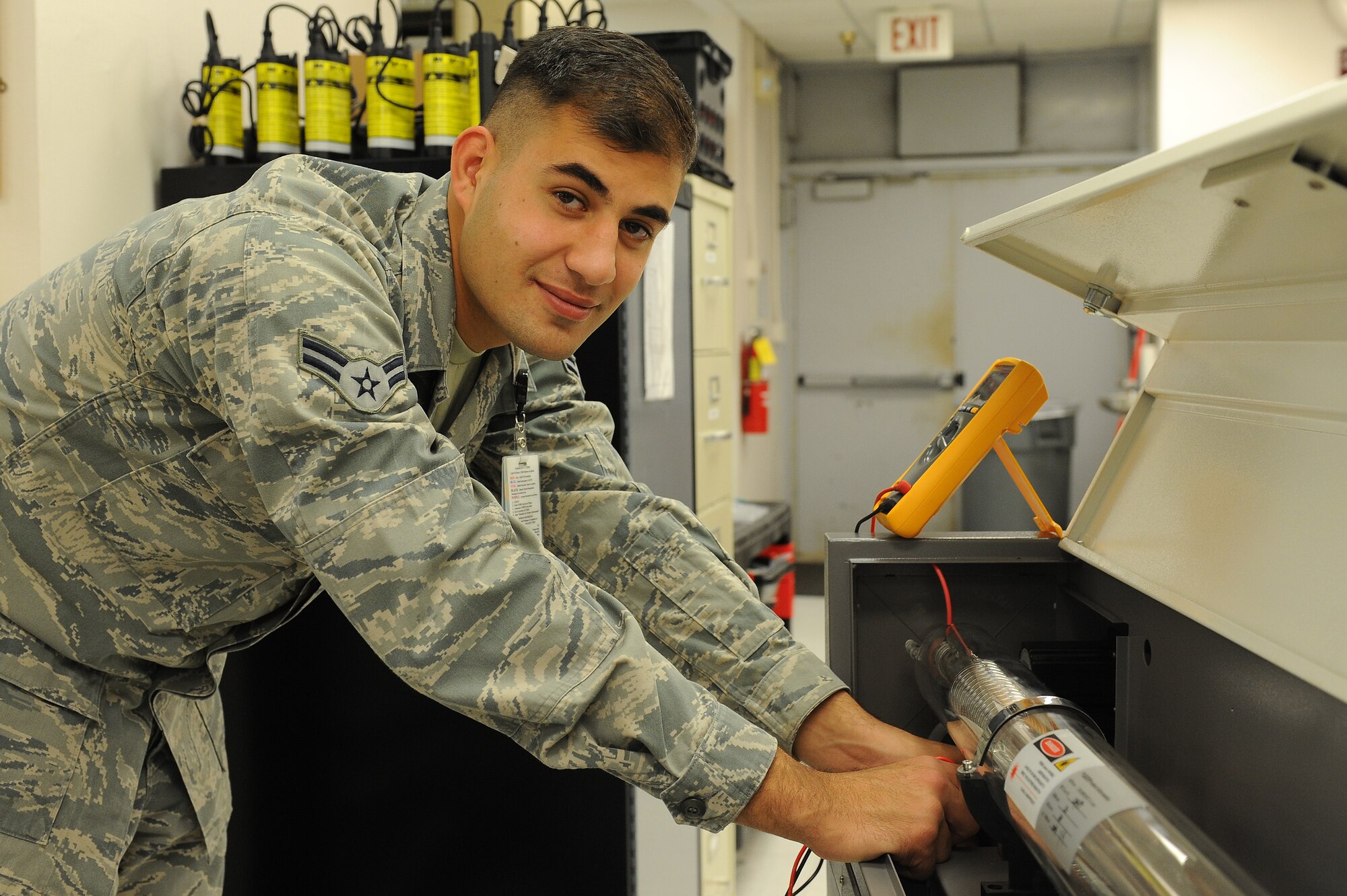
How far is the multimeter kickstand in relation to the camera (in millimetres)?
1150

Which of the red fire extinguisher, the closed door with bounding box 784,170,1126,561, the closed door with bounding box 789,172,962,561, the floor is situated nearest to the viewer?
the floor

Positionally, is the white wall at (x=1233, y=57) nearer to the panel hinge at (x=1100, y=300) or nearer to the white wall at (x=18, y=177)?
the panel hinge at (x=1100, y=300)

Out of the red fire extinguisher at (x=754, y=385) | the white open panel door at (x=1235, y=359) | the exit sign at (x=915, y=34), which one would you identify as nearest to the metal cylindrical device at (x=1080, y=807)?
the white open panel door at (x=1235, y=359)

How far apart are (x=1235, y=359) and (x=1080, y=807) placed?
44 cm

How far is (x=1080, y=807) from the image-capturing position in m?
0.69

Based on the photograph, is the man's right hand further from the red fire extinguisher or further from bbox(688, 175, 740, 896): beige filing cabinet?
the red fire extinguisher

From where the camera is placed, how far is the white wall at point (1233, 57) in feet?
14.3

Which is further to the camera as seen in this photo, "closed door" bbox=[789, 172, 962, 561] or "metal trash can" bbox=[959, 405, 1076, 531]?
"closed door" bbox=[789, 172, 962, 561]

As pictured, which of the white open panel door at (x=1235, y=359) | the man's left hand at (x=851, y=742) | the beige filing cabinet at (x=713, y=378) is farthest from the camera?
the beige filing cabinet at (x=713, y=378)

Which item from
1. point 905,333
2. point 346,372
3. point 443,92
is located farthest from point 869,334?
point 346,372

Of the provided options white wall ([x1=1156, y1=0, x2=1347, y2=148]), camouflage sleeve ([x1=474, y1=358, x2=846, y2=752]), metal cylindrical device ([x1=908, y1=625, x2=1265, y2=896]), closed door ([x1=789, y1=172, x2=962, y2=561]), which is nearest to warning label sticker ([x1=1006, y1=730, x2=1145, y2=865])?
metal cylindrical device ([x1=908, y1=625, x2=1265, y2=896])

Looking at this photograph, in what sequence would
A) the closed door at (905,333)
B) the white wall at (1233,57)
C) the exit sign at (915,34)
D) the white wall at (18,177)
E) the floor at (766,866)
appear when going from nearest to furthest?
the white wall at (18,177), the floor at (766,866), the white wall at (1233,57), the exit sign at (915,34), the closed door at (905,333)

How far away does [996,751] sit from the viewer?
849 mm

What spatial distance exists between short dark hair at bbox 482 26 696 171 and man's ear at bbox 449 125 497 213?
2 centimetres
